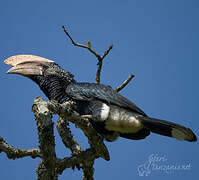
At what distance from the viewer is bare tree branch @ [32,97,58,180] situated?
101 inches

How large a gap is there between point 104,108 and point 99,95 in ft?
0.67

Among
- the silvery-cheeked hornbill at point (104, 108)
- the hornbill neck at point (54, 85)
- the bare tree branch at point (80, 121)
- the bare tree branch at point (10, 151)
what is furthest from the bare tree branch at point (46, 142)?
the hornbill neck at point (54, 85)

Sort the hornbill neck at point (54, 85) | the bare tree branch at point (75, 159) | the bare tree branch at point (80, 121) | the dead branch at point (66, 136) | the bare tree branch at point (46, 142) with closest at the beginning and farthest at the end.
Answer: the bare tree branch at point (46, 142), the bare tree branch at point (80, 121), the bare tree branch at point (75, 159), the dead branch at point (66, 136), the hornbill neck at point (54, 85)

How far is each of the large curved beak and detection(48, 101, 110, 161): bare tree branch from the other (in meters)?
1.14

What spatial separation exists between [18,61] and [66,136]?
4.07ft

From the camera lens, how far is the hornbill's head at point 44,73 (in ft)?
12.8

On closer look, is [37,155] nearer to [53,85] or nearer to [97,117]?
[97,117]

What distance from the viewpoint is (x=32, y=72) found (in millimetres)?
4008

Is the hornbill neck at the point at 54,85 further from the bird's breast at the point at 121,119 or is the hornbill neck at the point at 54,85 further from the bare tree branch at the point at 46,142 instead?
the bare tree branch at the point at 46,142

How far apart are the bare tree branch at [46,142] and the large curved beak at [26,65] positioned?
4.72 feet

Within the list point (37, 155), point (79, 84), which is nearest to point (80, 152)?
point (37, 155)

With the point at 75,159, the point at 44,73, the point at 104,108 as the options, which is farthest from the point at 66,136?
the point at 44,73

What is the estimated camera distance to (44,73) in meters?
4.05

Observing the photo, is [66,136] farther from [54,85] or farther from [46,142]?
[46,142]
